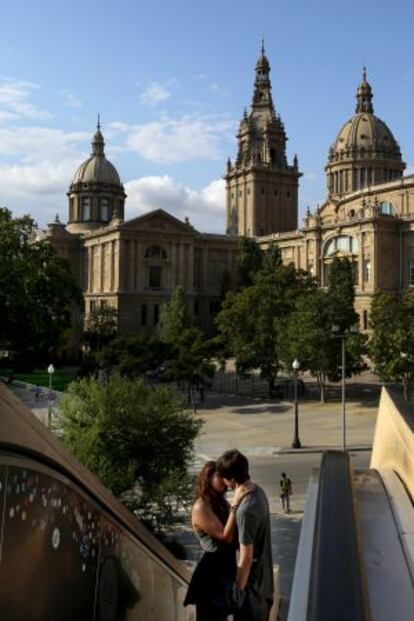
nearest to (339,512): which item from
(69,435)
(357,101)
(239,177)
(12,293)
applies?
(69,435)

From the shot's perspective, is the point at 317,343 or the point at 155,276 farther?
the point at 155,276

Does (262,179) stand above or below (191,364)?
above

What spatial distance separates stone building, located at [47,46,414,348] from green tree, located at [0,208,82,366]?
41.5 m

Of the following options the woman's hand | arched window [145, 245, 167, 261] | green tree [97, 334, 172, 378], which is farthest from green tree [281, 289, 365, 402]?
the woman's hand

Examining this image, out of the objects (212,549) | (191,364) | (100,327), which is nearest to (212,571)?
(212,549)

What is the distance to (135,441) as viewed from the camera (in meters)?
20.9

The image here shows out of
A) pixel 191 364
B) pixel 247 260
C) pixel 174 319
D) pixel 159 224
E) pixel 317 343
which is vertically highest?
pixel 159 224

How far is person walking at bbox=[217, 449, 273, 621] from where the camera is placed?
5.59 m

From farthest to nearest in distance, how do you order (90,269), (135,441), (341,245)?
(90,269)
(341,245)
(135,441)

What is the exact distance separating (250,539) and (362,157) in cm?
11340

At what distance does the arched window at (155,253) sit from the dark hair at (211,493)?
81530 mm

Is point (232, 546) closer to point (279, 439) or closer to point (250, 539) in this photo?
point (250, 539)

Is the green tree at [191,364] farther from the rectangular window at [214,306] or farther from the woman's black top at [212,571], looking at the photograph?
the rectangular window at [214,306]

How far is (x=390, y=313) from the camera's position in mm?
47875
